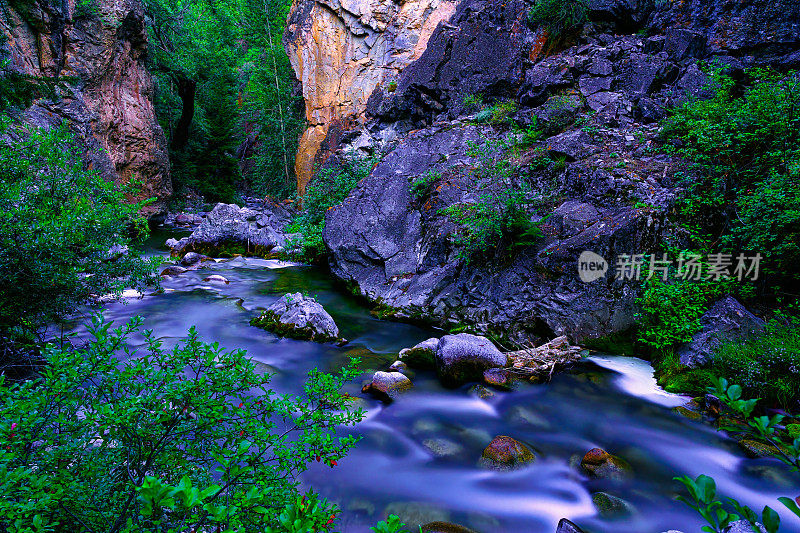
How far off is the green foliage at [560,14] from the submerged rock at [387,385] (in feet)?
38.0

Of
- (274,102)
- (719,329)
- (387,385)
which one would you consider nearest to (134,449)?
(387,385)

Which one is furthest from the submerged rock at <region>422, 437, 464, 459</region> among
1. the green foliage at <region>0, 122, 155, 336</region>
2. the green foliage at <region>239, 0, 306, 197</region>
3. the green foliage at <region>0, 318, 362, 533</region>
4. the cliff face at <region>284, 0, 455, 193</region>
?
the green foliage at <region>239, 0, 306, 197</region>

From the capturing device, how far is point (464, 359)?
5.64 m

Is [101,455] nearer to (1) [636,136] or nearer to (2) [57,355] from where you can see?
(2) [57,355]

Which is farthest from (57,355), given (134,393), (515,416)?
(515,416)

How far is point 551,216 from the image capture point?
744 cm

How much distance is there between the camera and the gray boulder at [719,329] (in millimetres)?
5082

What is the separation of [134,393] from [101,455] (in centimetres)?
30

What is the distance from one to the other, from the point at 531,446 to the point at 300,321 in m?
4.45

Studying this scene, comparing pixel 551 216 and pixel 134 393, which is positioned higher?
pixel 551 216

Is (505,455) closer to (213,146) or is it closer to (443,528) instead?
(443,528)

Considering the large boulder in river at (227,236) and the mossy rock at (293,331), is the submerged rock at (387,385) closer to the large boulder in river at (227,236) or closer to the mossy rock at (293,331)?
the mossy rock at (293,331)

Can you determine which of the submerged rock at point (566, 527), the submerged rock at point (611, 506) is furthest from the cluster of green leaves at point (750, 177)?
the submerged rock at point (566, 527)

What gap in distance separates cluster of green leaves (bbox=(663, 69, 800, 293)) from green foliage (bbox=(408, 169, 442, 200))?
5052 millimetres
